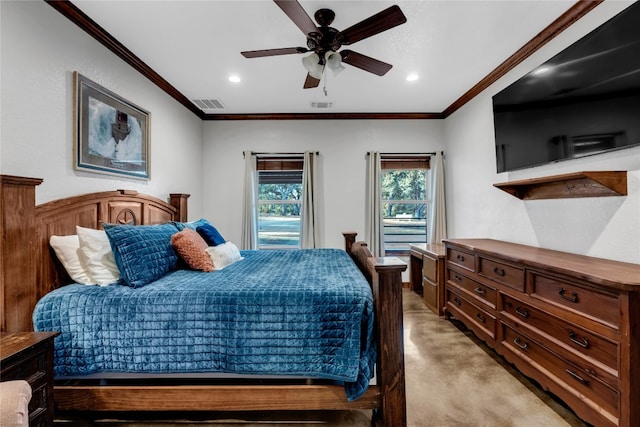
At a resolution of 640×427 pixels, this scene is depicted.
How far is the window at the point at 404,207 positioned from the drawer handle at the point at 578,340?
9.89 feet

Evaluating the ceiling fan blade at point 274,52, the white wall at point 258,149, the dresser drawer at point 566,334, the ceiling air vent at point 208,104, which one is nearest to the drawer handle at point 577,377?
the dresser drawer at point 566,334

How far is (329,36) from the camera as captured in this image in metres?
2.19

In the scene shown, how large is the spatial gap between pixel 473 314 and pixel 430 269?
0.91 meters

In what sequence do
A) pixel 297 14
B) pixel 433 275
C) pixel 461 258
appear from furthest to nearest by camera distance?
pixel 433 275 < pixel 461 258 < pixel 297 14

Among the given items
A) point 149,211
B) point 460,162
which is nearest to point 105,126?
point 149,211

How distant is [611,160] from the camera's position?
1.98 metres

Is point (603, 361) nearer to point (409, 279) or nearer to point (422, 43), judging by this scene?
point (422, 43)

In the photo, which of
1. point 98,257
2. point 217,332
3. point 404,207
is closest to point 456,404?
point 217,332

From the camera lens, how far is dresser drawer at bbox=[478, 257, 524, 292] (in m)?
2.15

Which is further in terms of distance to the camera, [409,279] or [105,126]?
[409,279]

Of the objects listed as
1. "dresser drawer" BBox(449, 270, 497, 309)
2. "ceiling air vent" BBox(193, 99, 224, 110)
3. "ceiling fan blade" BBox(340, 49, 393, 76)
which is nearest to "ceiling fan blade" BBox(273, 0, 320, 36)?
"ceiling fan blade" BBox(340, 49, 393, 76)

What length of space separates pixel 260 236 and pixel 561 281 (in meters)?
3.78

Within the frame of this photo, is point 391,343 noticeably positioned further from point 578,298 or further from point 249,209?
point 249,209

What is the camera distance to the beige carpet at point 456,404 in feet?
5.83
